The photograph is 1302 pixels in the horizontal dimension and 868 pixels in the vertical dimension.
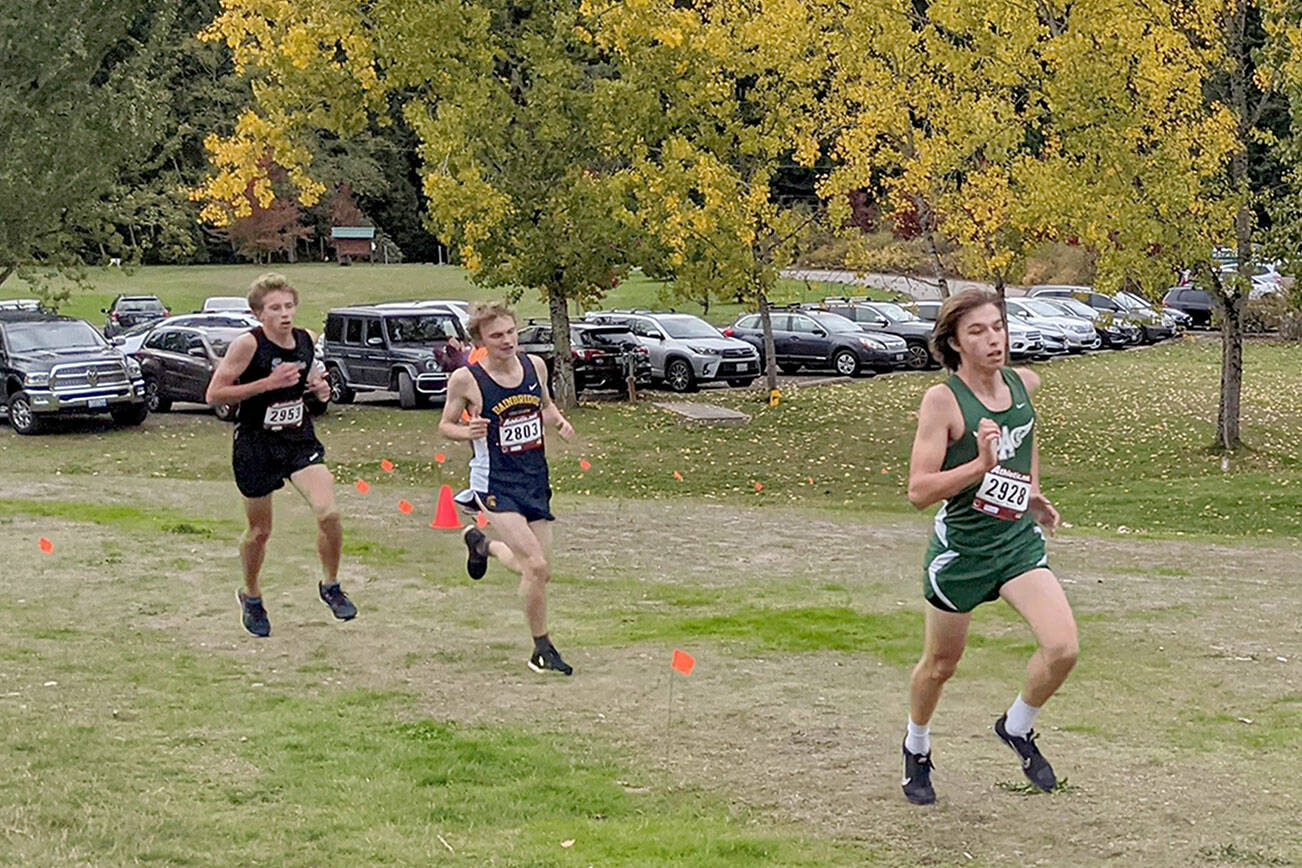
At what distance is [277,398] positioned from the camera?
30.3ft

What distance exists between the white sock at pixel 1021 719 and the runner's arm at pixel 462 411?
130 inches

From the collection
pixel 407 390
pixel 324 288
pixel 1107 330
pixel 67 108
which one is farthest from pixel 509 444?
pixel 324 288

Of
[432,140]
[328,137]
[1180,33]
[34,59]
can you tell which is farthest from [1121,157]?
[328,137]

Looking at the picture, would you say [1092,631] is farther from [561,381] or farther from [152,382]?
[152,382]

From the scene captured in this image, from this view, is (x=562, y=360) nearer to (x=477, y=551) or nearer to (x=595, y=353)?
(x=595, y=353)

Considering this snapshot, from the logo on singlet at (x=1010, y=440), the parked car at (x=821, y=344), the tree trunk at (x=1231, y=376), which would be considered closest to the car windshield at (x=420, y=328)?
the parked car at (x=821, y=344)

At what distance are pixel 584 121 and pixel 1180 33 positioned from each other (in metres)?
9.94

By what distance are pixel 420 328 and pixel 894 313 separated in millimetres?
16490

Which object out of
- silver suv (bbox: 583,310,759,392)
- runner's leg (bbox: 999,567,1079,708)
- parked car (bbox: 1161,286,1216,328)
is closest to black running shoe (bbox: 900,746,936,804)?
runner's leg (bbox: 999,567,1079,708)

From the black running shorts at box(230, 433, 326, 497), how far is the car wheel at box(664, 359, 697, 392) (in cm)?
2691

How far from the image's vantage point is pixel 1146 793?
659cm

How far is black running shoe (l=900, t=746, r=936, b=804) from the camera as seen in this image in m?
6.49

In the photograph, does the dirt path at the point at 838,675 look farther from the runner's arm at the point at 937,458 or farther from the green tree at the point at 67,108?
the green tree at the point at 67,108

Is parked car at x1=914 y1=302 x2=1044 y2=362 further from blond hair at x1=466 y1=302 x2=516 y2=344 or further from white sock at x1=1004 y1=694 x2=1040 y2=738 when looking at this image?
white sock at x1=1004 y1=694 x2=1040 y2=738
